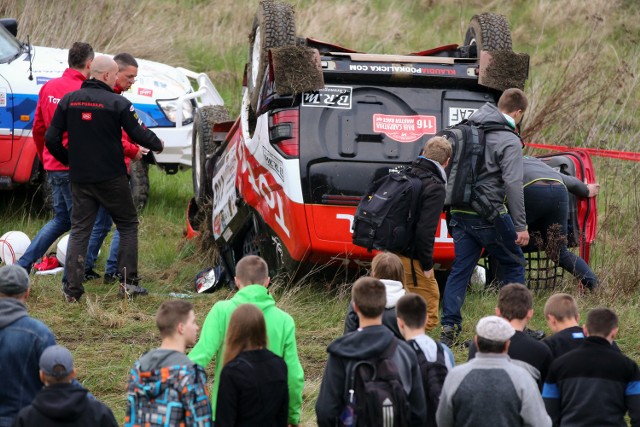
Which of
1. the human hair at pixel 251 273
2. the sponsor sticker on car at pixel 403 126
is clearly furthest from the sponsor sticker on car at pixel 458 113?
the human hair at pixel 251 273

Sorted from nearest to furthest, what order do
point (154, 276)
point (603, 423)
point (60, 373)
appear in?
1. point (60, 373)
2. point (603, 423)
3. point (154, 276)

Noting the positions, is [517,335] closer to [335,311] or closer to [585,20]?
[335,311]

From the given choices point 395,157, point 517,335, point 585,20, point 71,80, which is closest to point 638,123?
point 585,20

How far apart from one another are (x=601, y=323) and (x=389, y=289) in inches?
44.2

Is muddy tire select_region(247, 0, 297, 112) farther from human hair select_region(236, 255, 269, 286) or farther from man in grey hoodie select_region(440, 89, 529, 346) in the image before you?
human hair select_region(236, 255, 269, 286)

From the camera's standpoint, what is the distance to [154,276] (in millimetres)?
10117

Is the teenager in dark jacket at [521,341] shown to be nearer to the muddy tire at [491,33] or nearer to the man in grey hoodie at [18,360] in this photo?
the man in grey hoodie at [18,360]

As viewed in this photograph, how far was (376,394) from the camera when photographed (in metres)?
4.76

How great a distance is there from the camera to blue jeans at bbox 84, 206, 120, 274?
9.41 m

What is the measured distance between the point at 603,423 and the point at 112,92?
16.0 feet

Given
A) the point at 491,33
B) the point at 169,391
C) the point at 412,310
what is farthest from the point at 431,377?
the point at 491,33

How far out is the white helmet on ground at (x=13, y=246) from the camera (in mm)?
9875

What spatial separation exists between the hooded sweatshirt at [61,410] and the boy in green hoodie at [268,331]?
2.33ft

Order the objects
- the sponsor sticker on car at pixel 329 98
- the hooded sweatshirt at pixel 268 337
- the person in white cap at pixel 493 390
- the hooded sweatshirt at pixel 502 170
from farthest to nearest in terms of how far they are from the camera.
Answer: the sponsor sticker on car at pixel 329 98
the hooded sweatshirt at pixel 502 170
the hooded sweatshirt at pixel 268 337
the person in white cap at pixel 493 390
